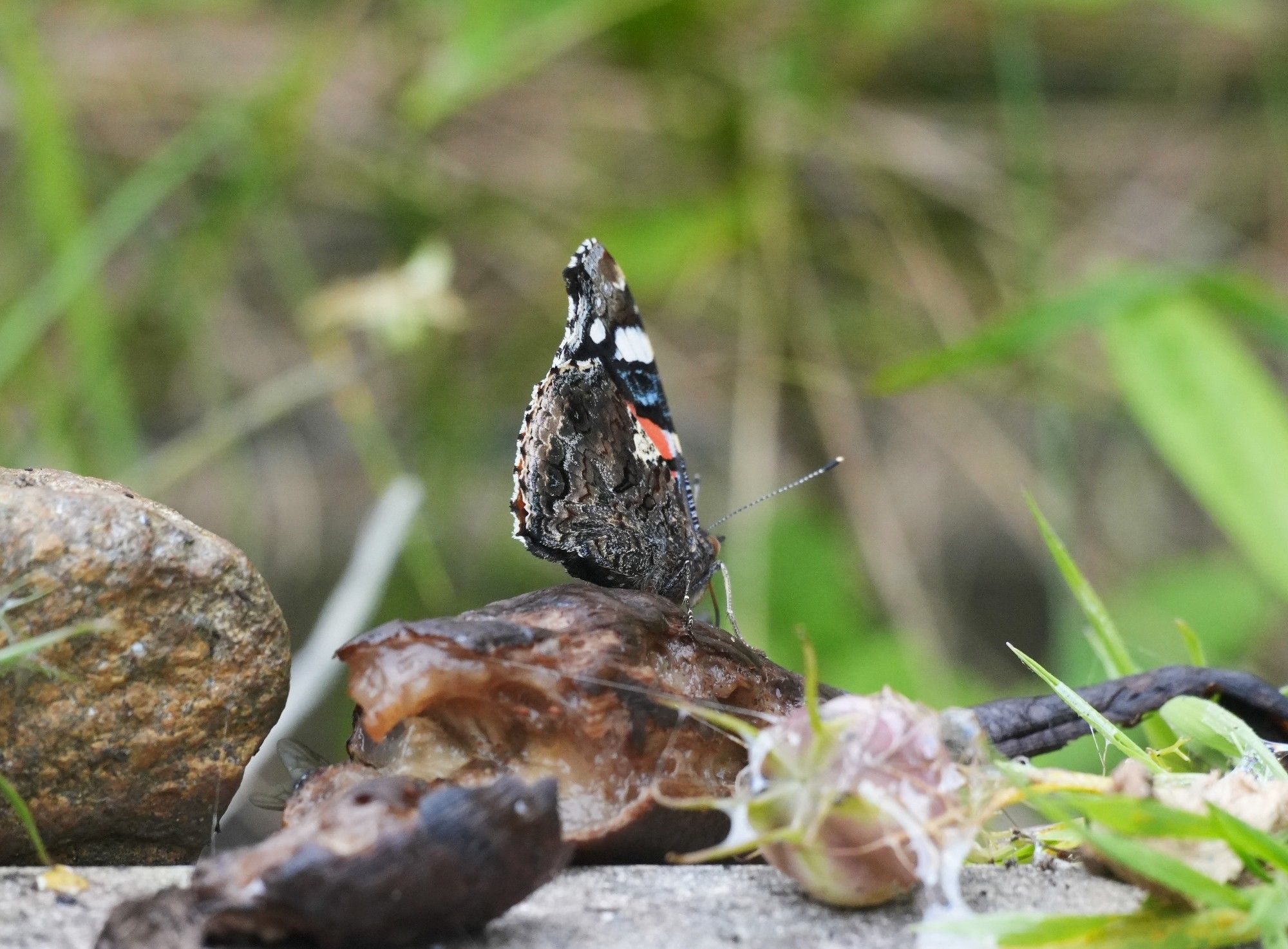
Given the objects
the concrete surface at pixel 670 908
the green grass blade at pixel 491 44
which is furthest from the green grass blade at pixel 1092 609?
the green grass blade at pixel 491 44

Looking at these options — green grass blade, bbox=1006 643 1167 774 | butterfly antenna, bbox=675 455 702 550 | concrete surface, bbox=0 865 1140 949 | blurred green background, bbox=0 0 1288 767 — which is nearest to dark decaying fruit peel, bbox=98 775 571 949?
concrete surface, bbox=0 865 1140 949

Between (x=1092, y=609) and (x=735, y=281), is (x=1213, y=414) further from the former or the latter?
(x=735, y=281)

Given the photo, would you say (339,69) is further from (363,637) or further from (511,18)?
(363,637)

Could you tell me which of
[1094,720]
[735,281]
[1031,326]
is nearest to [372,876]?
[1094,720]

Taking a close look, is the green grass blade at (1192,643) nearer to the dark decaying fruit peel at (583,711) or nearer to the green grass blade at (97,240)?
the dark decaying fruit peel at (583,711)

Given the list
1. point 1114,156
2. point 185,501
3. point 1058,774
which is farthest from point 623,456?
point 1114,156

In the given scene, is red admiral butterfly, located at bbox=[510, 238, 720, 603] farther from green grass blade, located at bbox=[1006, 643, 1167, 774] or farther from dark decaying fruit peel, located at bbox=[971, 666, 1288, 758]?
green grass blade, located at bbox=[1006, 643, 1167, 774]
